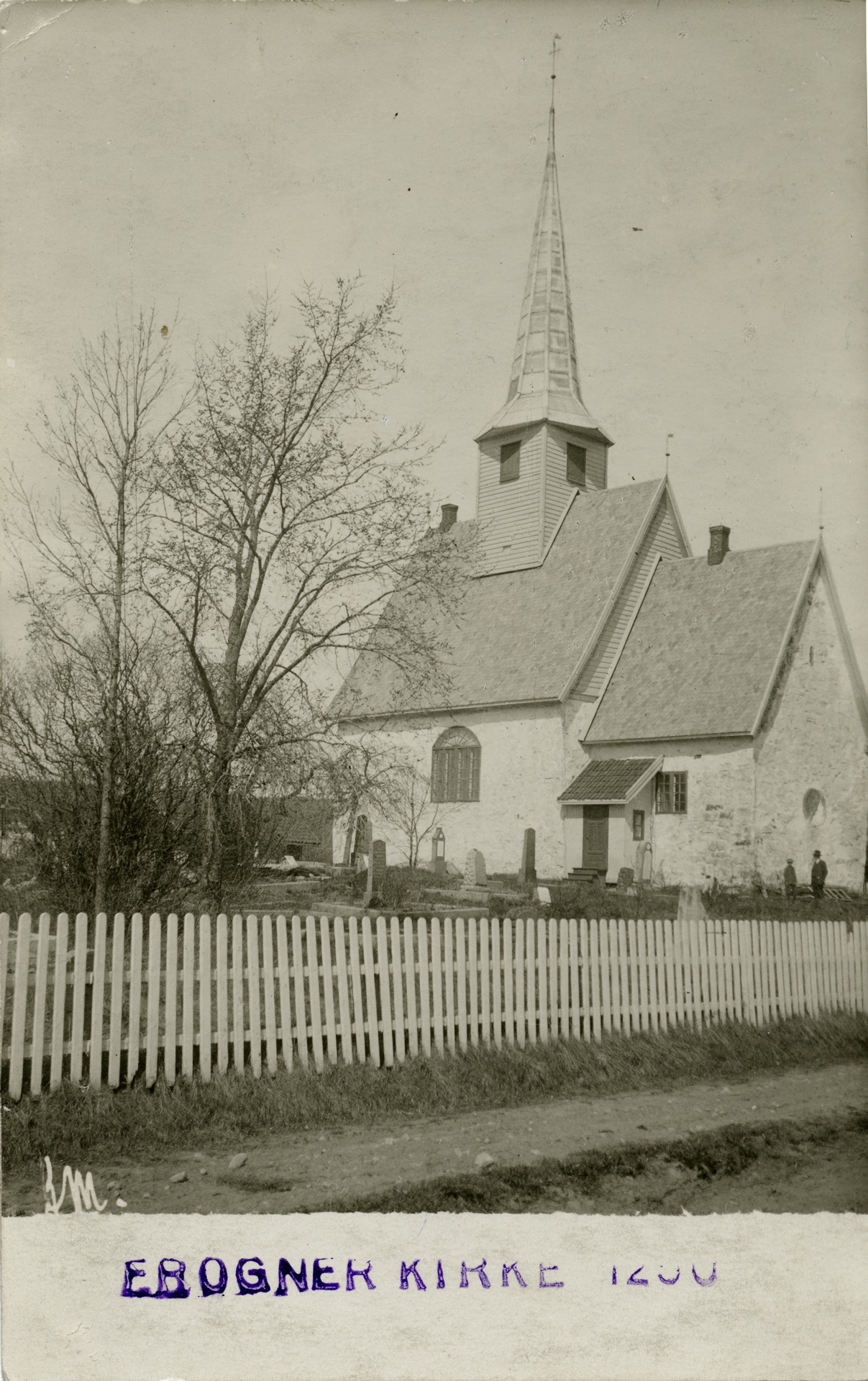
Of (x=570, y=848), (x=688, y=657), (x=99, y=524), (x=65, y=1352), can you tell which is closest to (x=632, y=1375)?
(x=65, y=1352)

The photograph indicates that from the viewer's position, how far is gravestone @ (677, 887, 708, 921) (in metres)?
7.92

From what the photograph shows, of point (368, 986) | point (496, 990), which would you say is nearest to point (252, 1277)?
point (368, 986)

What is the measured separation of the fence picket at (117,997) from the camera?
529 centimetres

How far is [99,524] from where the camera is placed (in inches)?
248

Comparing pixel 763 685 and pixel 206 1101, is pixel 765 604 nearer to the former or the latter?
Result: pixel 763 685

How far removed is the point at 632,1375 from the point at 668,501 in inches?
249

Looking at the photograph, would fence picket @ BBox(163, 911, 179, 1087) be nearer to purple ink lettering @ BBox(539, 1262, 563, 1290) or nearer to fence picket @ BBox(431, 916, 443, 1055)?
fence picket @ BBox(431, 916, 443, 1055)

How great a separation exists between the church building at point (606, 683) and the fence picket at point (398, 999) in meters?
1.94

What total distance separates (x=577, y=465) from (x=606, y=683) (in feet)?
9.50

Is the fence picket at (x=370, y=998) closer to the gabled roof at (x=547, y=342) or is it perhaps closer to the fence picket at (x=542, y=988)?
the fence picket at (x=542, y=988)

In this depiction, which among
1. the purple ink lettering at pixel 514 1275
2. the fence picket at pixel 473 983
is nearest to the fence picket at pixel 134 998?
the fence picket at pixel 473 983

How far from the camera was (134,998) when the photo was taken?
5.42 m

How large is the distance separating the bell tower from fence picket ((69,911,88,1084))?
14.4 ft

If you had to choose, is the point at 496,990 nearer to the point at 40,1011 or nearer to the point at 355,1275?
the point at 355,1275
